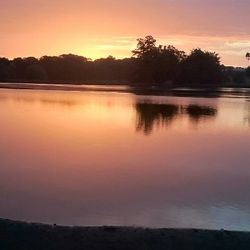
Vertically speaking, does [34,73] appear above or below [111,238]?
below

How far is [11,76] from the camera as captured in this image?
12656 centimetres

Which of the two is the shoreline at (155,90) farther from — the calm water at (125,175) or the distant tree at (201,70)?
the calm water at (125,175)

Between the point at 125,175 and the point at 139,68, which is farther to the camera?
the point at 139,68

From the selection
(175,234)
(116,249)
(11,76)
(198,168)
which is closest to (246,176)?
(198,168)

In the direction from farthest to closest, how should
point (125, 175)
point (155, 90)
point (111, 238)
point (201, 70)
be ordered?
point (201, 70) < point (155, 90) < point (125, 175) < point (111, 238)

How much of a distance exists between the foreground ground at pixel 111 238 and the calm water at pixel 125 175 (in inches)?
49.3

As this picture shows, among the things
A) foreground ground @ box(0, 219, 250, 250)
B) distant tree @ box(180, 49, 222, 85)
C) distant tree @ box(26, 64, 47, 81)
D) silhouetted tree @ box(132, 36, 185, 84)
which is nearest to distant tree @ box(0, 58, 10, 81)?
distant tree @ box(26, 64, 47, 81)

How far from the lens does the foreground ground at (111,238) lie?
21.6 feet

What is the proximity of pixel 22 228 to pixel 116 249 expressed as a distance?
58.5 inches

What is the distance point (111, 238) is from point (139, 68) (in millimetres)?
111509

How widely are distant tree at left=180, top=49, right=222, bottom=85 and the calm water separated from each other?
287ft

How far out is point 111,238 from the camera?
6906 millimetres

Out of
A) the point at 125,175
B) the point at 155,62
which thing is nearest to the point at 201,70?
the point at 155,62

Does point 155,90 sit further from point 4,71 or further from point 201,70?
point 4,71
